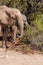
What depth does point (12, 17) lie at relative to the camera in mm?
12531

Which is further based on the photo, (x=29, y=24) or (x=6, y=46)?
(x=29, y=24)

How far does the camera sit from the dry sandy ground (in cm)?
1048

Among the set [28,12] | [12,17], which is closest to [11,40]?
[12,17]

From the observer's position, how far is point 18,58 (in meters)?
11.1

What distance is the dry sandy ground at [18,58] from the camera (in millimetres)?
10478

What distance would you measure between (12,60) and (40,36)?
308 centimetres

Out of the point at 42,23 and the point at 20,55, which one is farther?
the point at 42,23

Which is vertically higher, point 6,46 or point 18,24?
point 18,24

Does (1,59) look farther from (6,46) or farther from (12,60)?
(6,46)

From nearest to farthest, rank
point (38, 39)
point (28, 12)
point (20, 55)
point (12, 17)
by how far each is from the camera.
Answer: point (20, 55), point (12, 17), point (38, 39), point (28, 12)

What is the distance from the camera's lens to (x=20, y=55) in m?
11.6

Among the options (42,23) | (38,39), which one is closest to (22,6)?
(42,23)

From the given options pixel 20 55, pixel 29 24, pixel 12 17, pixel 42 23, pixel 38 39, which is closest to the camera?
pixel 20 55

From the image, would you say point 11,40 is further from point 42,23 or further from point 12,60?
point 12,60
